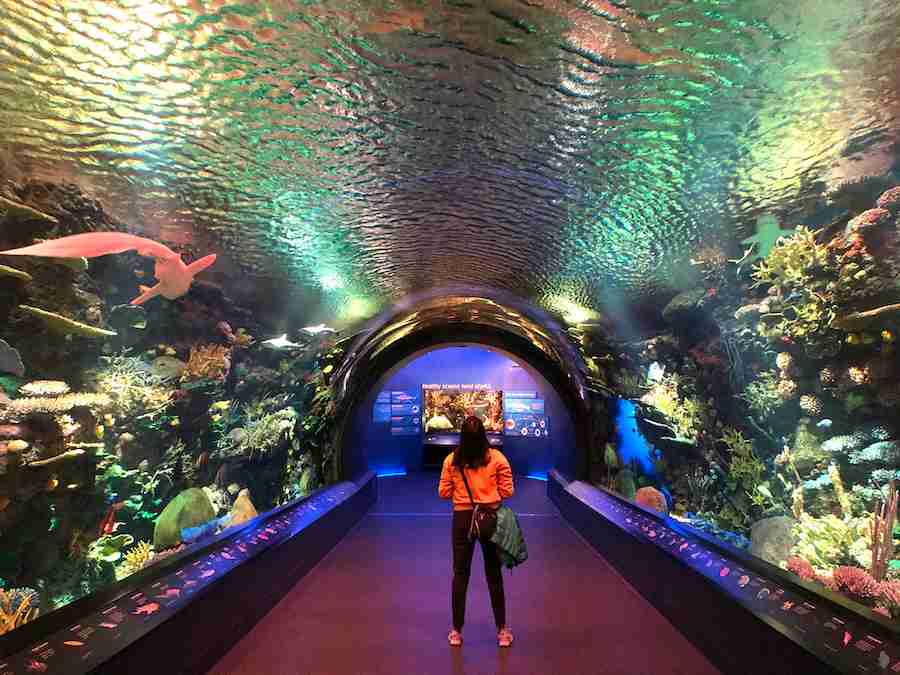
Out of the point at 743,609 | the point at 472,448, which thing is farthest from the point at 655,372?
the point at 472,448

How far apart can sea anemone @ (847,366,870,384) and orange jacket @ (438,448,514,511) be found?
2.37 m

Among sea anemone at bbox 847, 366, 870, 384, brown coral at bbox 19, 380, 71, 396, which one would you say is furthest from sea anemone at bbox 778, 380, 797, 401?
brown coral at bbox 19, 380, 71, 396

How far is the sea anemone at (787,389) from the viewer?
4105 millimetres

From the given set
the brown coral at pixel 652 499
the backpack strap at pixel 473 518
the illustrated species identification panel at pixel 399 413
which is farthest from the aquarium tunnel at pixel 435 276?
the illustrated species identification panel at pixel 399 413

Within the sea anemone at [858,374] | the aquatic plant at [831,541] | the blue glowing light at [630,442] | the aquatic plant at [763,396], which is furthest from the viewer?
the blue glowing light at [630,442]

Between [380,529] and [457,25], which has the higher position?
[457,25]

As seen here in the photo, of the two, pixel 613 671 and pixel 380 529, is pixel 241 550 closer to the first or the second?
pixel 613 671

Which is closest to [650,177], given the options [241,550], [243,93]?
[243,93]

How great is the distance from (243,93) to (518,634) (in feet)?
14.7

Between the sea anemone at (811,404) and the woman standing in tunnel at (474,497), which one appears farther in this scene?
the woman standing in tunnel at (474,497)

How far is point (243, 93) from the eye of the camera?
105 inches

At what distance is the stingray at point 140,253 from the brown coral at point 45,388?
2.49 feet

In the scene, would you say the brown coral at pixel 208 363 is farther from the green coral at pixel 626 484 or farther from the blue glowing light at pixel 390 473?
the blue glowing light at pixel 390 473

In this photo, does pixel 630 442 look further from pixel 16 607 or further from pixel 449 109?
pixel 16 607
